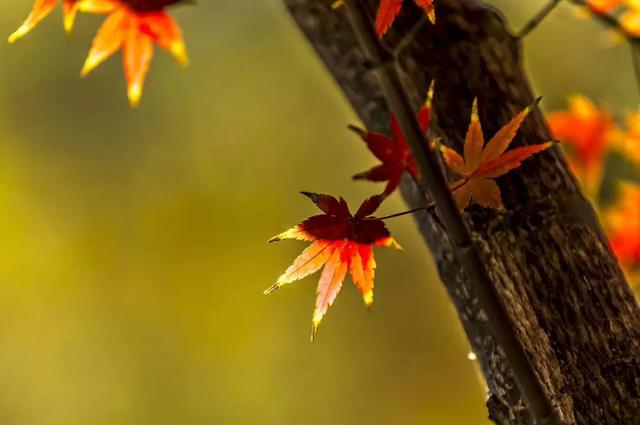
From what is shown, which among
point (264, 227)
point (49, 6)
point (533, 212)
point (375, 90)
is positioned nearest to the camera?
point (49, 6)

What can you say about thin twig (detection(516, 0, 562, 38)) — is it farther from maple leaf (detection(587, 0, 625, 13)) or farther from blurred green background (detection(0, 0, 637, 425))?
blurred green background (detection(0, 0, 637, 425))

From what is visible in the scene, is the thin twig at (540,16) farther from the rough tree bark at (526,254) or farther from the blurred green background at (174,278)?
the blurred green background at (174,278)

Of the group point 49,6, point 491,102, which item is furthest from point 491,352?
point 49,6

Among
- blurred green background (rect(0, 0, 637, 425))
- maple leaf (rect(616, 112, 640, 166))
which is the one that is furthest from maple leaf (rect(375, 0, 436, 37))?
blurred green background (rect(0, 0, 637, 425))

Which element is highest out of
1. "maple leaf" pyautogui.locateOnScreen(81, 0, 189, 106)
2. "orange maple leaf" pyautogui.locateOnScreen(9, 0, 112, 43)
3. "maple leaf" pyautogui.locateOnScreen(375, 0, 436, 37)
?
"orange maple leaf" pyautogui.locateOnScreen(9, 0, 112, 43)

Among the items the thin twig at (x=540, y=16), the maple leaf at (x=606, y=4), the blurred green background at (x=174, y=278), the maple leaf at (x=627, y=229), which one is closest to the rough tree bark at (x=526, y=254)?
the thin twig at (x=540, y=16)

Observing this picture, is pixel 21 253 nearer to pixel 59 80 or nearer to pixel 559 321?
pixel 59 80
